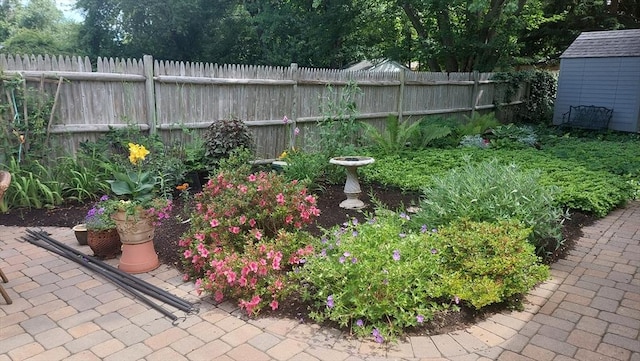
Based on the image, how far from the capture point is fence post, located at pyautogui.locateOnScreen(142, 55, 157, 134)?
5.74 meters

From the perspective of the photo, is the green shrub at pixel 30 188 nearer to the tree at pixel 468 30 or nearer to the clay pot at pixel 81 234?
the clay pot at pixel 81 234

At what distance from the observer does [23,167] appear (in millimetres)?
4965

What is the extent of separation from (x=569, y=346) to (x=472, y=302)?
1.80ft

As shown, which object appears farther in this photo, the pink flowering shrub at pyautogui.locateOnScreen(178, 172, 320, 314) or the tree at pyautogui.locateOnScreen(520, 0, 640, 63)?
the tree at pyautogui.locateOnScreen(520, 0, 640, 63)

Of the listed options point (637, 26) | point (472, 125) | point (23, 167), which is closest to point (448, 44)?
point (472, 125)

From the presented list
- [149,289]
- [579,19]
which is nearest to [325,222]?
[149,289]

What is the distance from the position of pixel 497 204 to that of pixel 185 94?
14.5 ft

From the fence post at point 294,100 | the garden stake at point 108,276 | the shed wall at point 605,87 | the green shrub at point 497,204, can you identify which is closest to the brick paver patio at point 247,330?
the garden stake at point 108,276

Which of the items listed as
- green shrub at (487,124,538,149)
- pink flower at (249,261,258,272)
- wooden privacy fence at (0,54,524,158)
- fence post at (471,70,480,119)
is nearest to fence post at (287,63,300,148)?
wooden privacy fence at (0,54,524,158)

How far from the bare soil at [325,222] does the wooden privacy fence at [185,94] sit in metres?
1.03

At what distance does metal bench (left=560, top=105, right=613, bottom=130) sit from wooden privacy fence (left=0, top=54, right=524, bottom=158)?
6652 mm

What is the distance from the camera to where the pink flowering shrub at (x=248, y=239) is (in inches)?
112

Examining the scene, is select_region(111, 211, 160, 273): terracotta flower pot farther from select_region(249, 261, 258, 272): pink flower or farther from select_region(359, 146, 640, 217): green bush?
select_region(359, 146, 640, 217): green bush

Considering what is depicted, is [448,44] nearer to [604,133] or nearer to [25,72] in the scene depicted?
[604,133]
